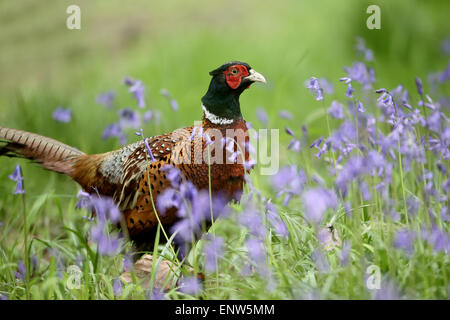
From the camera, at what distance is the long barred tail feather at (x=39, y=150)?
10.6 ft

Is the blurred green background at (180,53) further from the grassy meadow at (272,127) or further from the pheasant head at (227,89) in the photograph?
the pheasant head at (227,89)

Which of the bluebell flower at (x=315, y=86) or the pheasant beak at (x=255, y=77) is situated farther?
the pheasant beak at (x=255, y=77)

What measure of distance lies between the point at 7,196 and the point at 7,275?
110cm

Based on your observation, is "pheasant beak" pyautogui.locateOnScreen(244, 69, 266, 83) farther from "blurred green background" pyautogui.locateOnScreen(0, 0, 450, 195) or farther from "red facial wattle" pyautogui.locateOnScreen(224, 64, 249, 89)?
"blurred green background" pyautogui.locateOnScreen(0, 0, 450, 195)

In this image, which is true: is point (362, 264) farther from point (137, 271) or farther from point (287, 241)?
point (137, 271)

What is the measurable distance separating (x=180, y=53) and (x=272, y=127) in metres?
2.39

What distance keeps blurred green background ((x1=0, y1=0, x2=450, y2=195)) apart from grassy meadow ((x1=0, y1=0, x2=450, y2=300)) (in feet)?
0.07

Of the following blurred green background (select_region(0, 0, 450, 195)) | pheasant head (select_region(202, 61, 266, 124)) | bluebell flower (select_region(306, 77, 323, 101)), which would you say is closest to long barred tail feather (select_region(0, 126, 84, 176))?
blurred green background (select_region(0, 0, 450, 195))

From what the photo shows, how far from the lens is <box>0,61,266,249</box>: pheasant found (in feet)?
9.12

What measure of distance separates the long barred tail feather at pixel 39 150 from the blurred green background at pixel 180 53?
21.3 inches

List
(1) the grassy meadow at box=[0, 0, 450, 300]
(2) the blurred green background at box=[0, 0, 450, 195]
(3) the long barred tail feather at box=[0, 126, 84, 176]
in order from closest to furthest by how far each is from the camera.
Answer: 1. (1) the grassy meadow at box=[0, 0, 450, 300]
2. (3) the long barred tail feather at box=[0, 126, 84, 176]
3. (2) the blurred green background at box=[0, 0, 450, 195]

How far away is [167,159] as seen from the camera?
2881 mm

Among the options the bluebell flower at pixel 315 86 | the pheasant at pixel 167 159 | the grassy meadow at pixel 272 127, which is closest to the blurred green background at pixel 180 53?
the grassy meadow at pixel 272 127

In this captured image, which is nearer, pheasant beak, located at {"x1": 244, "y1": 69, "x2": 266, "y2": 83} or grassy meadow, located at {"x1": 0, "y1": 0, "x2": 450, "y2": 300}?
grassy meadow, located at {"x1": 0, "y1": 0, "x2": 450, "y2": 300}
